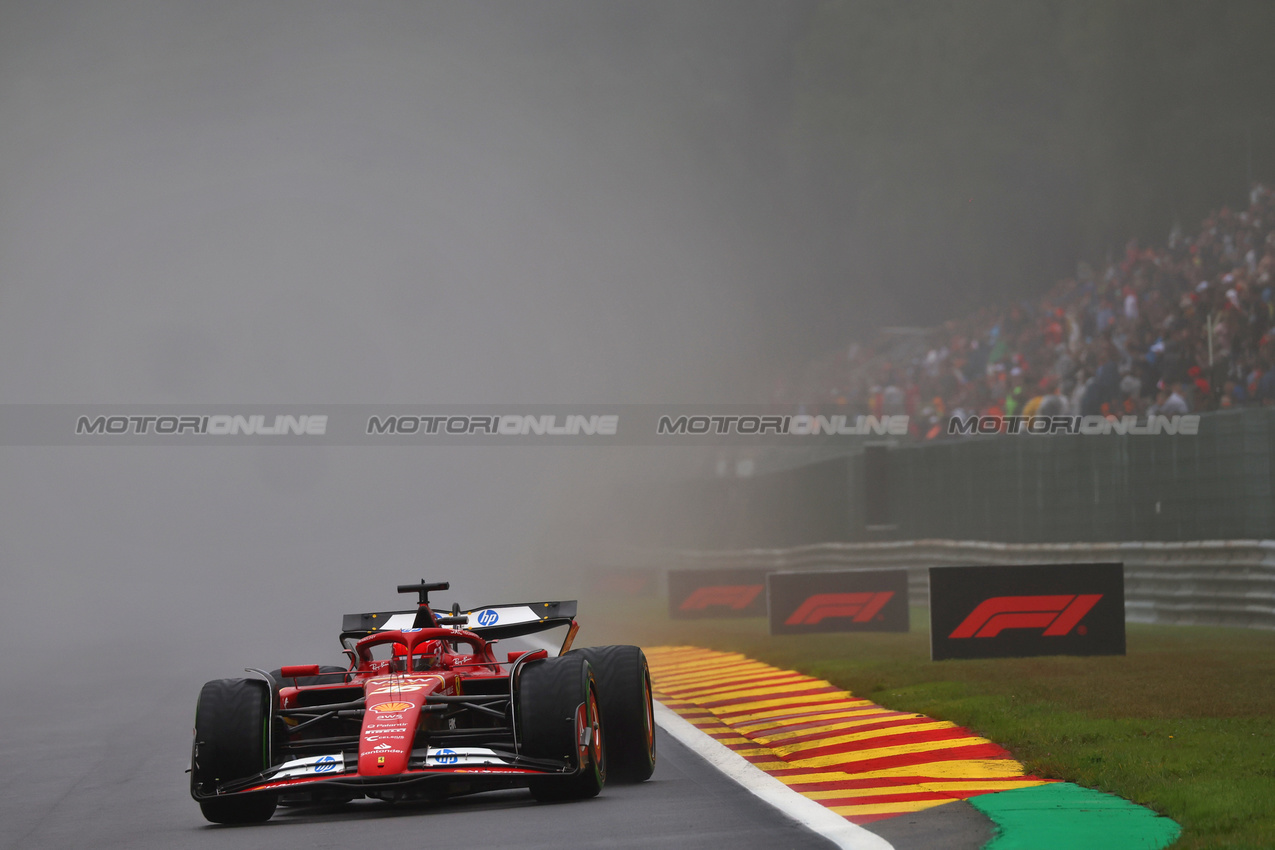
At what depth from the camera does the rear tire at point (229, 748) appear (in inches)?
269

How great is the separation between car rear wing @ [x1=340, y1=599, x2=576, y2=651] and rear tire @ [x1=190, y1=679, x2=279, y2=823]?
5.68 ft

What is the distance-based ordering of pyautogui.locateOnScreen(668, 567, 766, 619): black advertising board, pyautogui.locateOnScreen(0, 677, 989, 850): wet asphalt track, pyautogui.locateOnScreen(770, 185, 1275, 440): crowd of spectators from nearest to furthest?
pyautogui.locateOnScreen(0, 677, 989, 850): wet asphalt track, pyautogui.locateOnScreen(770, 185, 1275, 440): crowd of spectators, pyautogui.locateOnScreen(668, 567, 766, 619): black advertising board

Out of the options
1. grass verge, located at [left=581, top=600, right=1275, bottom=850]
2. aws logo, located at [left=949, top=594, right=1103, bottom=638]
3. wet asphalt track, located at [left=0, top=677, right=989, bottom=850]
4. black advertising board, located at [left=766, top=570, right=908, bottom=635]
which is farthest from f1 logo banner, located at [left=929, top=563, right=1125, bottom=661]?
black advertising board, located at [left=766, top=570, right=908, bottom=635]

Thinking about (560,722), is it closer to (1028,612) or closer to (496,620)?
(496,620)

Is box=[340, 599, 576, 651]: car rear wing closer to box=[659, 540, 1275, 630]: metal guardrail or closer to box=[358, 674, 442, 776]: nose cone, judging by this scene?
box=[358, 674, 442, 776]: nose cone

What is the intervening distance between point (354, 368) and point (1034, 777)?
8579cm

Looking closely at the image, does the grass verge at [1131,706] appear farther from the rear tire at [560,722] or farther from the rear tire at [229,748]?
the rear tire at [229,748]

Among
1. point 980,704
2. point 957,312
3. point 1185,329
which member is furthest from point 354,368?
point 980,704

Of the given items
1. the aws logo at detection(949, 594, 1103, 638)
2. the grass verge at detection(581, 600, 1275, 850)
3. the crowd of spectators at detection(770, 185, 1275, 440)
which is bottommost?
the grass verge at detection(581, 600, 1275, 850)

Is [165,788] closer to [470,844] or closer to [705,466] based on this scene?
[470,844]

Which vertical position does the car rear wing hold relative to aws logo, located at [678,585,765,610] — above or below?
above

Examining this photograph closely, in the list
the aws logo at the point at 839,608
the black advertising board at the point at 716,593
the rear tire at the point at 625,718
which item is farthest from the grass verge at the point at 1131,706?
the black advertising board at the point at 716,593

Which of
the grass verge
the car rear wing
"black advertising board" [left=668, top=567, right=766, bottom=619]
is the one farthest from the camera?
"black advertising board" [left=668, top=567, right=766, bottom=619]

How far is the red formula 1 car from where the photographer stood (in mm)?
6535
